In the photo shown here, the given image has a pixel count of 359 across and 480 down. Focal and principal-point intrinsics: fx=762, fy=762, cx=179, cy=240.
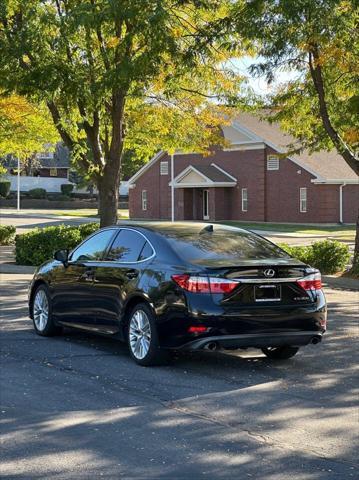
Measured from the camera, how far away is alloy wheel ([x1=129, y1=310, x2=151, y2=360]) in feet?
27.0

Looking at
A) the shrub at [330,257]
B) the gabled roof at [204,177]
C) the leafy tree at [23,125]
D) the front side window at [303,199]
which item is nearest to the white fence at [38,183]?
the gabled roof at [204,177]

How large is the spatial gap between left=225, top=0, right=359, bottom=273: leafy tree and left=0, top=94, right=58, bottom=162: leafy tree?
7.21m

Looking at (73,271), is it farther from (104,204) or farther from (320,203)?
(320,203)

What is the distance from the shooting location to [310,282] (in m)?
8.20

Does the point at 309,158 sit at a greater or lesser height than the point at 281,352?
greater

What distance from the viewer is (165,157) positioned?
192 feet

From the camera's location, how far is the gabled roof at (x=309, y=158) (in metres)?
47.0

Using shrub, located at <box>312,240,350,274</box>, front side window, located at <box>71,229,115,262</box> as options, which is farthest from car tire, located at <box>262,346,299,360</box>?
shrub, located at <box>312,240,350,274</box>

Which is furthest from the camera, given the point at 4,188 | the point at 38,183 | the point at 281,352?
the point at 38,183

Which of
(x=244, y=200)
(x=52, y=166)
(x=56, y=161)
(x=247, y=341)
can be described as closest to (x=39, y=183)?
(x=52, y=166)

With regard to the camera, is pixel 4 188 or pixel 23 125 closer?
pixel 23 125

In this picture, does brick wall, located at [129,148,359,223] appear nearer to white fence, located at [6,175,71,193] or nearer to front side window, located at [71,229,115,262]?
white fence, located at [6,175,71,193]

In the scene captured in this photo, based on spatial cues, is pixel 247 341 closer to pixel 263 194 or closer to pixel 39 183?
pixel 263 194

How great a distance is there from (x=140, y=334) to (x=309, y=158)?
137ft
